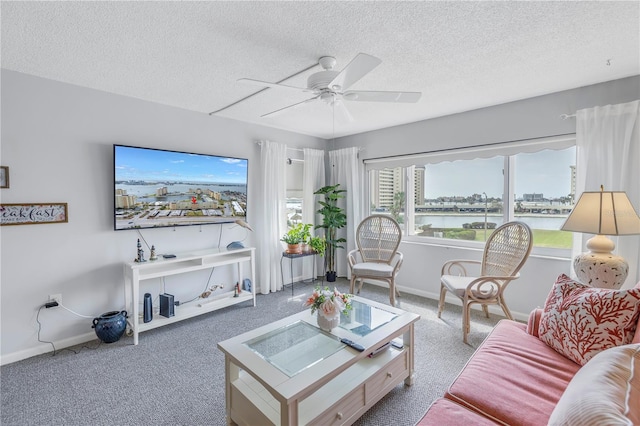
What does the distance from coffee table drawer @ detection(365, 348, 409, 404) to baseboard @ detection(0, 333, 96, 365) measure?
2716 millimetres

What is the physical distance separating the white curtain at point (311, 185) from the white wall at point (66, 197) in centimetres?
195

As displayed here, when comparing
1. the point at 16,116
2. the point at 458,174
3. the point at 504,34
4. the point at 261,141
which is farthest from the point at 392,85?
the point at 16,116

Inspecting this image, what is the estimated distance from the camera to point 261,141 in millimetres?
4066

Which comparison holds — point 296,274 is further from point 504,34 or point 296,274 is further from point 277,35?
point 504,34

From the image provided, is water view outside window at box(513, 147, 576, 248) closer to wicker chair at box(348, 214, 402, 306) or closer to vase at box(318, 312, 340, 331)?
wicker chair at box(348, 214, 402, 306)

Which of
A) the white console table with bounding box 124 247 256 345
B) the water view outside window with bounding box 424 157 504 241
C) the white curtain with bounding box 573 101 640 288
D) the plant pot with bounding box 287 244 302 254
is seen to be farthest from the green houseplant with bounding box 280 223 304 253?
the white curtain with bounding box 573 101 640 288

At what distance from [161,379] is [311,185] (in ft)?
10.5

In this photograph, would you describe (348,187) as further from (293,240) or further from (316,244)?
(293,240)

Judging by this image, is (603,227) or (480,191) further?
(480,191)

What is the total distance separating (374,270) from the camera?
11.7 feet

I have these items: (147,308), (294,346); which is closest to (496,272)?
(294,346)

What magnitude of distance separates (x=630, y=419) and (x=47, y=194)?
3.78 metres

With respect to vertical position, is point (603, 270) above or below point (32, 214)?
below

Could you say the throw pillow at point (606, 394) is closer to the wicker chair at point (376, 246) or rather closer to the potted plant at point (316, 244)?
the wicker chair at point (376, 246)
